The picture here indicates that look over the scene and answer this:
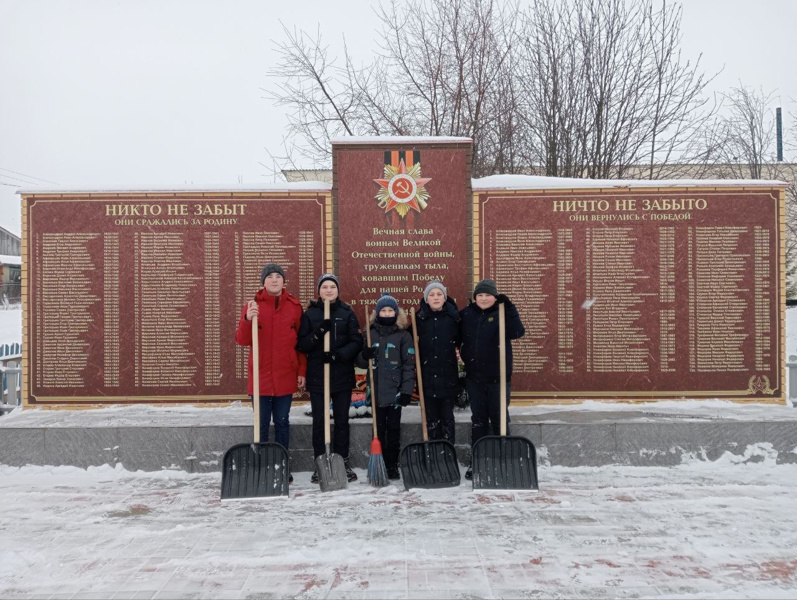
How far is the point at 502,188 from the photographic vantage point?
7098 millimetres

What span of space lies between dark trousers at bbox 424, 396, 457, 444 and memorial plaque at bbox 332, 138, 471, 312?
4.96 feet

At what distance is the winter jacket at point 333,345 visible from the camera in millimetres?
5672

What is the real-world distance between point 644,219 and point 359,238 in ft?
10.9

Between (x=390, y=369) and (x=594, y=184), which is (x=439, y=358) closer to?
(x=390, y=369)

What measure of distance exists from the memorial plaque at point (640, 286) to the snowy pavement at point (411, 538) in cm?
136

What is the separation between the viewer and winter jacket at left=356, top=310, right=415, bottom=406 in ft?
18.6

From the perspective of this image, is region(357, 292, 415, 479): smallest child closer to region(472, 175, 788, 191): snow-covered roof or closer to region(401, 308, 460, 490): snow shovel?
region(401, 308, 460, 490): snow shovel

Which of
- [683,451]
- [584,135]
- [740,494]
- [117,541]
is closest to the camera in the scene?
[117,541]

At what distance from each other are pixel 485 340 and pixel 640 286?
2460 mm

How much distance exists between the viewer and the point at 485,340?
5.75 m

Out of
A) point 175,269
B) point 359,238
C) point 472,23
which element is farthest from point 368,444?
point 472,23

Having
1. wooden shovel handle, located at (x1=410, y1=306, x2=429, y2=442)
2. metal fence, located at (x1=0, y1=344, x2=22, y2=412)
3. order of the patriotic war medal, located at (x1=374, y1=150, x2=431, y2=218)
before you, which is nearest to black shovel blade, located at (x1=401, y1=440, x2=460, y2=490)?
wooden shovel handle, located at (x1=410, y1=306, x2=429, y2=442)

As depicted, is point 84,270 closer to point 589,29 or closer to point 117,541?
point 117,541

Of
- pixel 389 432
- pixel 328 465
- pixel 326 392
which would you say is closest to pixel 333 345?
pixel 326 392
